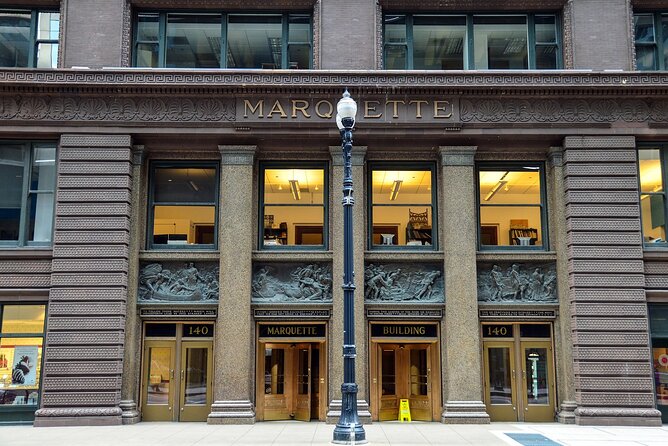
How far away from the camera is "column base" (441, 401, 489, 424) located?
18344 mm

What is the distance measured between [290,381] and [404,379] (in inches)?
130

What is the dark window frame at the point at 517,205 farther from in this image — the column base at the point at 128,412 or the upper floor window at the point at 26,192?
the upper floor window at the point at 26,192

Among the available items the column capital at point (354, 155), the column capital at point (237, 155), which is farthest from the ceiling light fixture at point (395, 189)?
the column capital at point (237, 155)

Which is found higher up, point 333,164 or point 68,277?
point 333,164

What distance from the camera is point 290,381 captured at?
19.5 meters

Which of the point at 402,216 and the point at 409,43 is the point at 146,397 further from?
the point at 409,43

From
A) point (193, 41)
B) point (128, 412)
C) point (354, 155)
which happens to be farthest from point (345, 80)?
point (128, 412)

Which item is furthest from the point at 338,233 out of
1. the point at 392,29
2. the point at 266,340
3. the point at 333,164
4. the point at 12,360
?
the point at 12,360

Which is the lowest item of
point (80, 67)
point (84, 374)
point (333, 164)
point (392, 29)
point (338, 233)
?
point (84, 374)

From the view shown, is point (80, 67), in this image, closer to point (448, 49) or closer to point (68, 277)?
point (68, 277)

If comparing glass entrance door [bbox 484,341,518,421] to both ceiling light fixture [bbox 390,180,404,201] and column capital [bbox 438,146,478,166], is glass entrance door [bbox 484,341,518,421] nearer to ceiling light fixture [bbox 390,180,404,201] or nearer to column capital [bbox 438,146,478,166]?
ceiling light fixture [bbox 390,180,404,201]

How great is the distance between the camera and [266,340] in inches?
762

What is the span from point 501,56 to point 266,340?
11031 millimetres

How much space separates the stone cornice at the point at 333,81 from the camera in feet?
62.6
